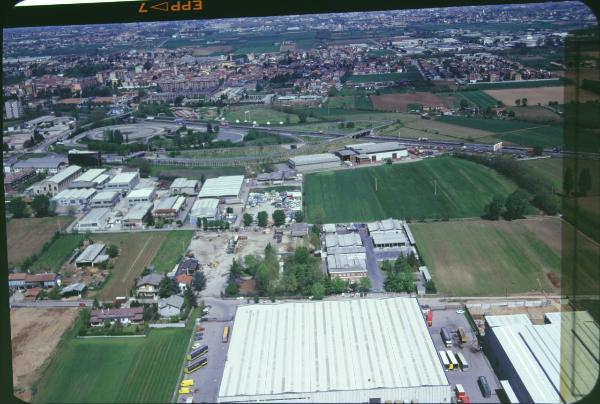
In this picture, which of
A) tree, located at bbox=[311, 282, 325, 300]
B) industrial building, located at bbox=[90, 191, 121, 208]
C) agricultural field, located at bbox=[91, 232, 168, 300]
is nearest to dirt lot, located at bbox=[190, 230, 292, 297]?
agricultural field, located at bbox=[91, 232, 168, 300]

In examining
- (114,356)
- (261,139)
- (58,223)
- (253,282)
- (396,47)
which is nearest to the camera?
(114,356)

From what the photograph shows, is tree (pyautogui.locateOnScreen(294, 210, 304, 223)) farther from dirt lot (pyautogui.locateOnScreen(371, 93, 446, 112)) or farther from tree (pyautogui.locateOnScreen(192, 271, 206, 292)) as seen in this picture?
dirt lot (pyautogui.locateOnScreen(371, 93, 446, 112))

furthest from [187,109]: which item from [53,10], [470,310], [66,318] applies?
[53,10]

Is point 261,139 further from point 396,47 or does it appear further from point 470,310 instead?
point 470,310

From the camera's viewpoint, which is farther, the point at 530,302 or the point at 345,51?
the point at 345,51

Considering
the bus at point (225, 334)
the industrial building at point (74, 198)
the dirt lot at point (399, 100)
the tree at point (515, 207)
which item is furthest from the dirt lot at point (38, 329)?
the dirt lot at point (399, 100)

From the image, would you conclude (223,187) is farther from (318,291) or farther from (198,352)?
(198,352)
